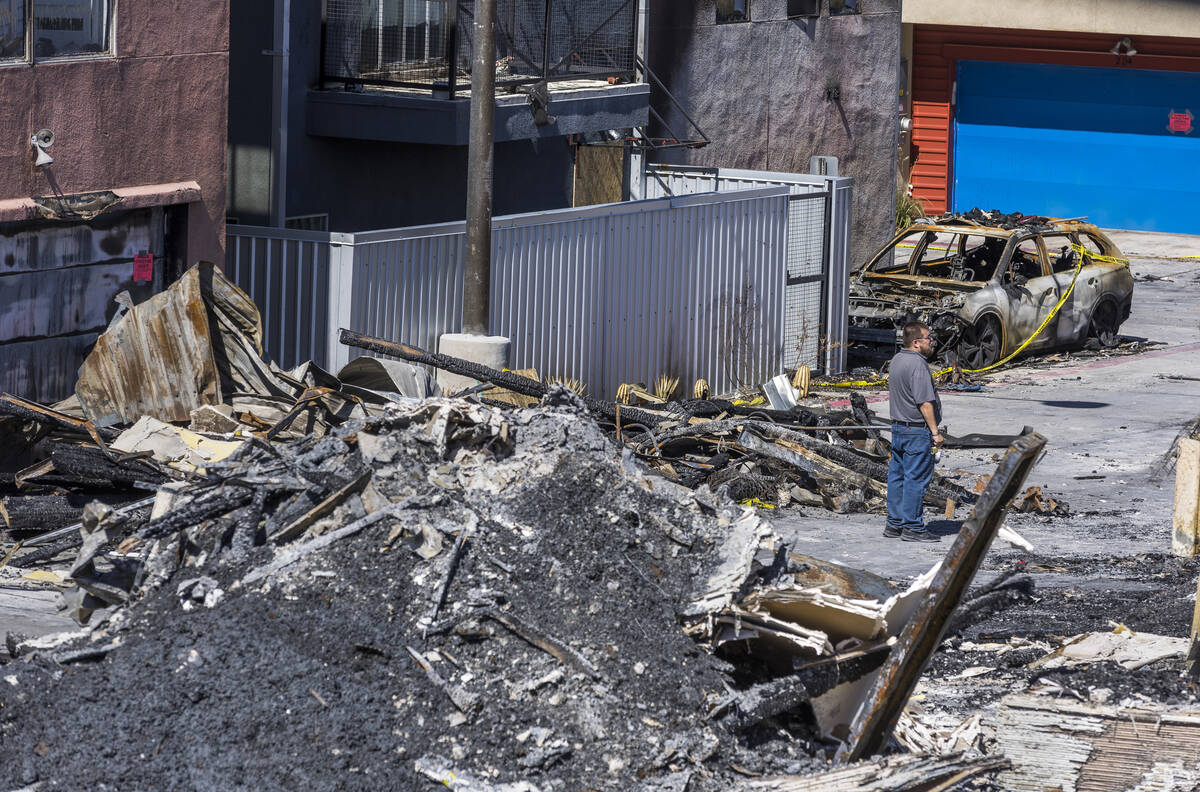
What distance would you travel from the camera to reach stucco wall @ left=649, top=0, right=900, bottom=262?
22.2m

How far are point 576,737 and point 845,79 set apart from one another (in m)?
19.5

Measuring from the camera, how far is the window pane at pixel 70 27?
11312 mm

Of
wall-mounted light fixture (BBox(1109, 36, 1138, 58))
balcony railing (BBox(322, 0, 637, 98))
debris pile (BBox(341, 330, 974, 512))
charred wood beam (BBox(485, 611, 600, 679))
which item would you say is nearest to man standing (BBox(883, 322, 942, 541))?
debris pile (BBox(341, 330, 974, 512))

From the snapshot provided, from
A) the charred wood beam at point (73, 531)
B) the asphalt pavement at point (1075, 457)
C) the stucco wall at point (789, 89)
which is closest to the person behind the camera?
the charred wood beam at point (73, 531)

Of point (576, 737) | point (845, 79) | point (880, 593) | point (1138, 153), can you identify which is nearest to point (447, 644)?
point (576, 737)

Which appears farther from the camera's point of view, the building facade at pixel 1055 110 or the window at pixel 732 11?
the building facade at pixel 1055 110

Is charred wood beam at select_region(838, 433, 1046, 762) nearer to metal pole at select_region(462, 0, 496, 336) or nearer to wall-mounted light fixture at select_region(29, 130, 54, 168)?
metal pole at select_region(462, 0, 496, 336)

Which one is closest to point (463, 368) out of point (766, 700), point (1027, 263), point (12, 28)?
point (12, 28)

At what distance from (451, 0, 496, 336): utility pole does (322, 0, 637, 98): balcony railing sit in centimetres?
270

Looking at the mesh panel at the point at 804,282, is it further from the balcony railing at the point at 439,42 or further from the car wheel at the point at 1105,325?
the car wheel at the point at 1105,325

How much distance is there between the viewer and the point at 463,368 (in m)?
12.3

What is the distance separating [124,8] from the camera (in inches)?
464

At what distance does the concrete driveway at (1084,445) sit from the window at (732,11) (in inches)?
276

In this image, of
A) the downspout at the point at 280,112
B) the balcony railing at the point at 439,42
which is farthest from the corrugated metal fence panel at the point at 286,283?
the balcony railing at the point at 439,42
